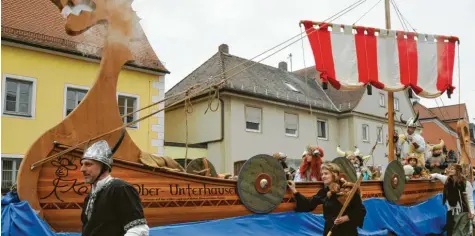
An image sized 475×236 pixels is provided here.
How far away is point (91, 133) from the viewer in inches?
187

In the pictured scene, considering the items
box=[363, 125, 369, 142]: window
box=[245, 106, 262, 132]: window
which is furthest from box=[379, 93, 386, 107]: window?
box=[245, 106, 262, 132]: window

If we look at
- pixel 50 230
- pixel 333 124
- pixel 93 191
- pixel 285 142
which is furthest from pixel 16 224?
pixel 333 124

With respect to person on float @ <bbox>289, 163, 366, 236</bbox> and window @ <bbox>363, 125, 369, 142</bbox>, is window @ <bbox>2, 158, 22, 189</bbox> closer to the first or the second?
person on float @ <bbox>289, 163, 366, 236</bbox>

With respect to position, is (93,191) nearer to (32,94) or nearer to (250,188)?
(250,188)

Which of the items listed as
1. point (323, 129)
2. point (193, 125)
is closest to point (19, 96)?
point (193, 125)

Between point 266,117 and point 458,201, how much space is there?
12.2 metres

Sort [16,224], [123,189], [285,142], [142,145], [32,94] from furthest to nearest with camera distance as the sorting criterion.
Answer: [285,142] → [142,145] → [32,94] → [16,224] → [123,189]

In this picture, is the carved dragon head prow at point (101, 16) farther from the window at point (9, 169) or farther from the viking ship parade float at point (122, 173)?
the window at point (9, 169)

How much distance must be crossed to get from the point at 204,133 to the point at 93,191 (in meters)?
16.1

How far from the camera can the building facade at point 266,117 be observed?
18.1 m

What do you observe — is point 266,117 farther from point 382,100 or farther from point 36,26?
point 382,100

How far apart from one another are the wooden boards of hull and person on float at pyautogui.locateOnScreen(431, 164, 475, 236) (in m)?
2.91

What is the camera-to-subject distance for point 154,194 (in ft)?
16.0

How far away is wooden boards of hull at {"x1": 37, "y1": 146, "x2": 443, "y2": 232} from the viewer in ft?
14.2
